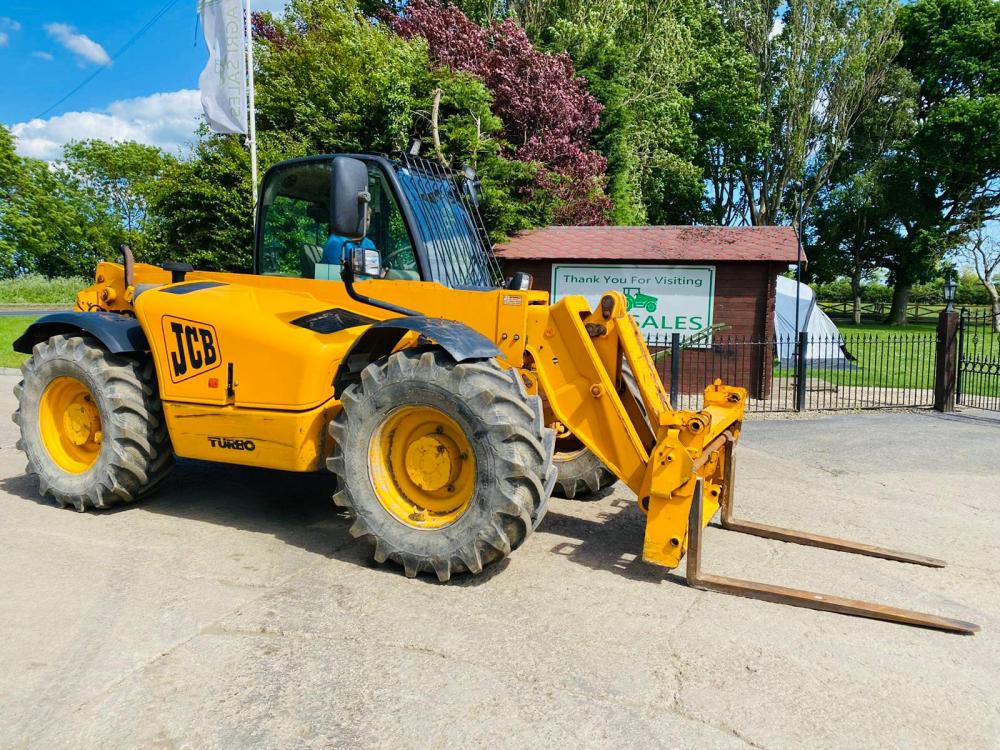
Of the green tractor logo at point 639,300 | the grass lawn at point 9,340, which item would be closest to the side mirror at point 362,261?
the green tractor logo at point 639,300

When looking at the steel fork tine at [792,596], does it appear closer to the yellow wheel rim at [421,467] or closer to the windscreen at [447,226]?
the yellow wheel rim at [421,467]

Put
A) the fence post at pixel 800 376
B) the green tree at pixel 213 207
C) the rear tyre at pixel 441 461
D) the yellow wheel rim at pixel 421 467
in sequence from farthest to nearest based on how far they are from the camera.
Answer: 1. the green tree at pixel 213 207
2. the fence post at pixel 800 376
3. the yellow wheel rim at pixel 421 467
4. the rear tyre at pixel 441 461

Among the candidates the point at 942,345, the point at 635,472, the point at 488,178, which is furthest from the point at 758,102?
the point at 635,472

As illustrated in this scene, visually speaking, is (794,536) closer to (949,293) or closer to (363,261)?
(363,261)

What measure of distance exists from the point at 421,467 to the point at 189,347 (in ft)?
5.99

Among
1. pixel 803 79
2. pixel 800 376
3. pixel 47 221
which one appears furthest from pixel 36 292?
pixel 800 376

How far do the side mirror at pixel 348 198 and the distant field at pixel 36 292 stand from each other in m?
46.4

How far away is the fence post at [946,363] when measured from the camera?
430 inches

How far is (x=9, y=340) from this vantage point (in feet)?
61.3

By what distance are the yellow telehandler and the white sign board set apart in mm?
7414

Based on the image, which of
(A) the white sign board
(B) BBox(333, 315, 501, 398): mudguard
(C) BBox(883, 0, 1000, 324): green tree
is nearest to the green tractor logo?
(A) the white sign board

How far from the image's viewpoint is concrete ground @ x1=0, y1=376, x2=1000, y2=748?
2.73 meters

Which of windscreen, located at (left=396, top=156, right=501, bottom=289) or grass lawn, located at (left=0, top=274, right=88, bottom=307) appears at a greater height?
grass lawn, located at (left=0, top=274, right=88, bottom=307)

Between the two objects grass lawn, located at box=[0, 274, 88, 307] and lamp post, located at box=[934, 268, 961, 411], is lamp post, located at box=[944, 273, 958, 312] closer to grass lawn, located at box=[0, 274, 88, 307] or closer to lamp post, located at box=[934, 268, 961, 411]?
lamp post, located at box=[934, 268, 961, 411]
